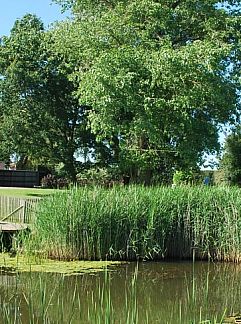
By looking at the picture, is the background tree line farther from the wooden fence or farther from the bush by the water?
the bush by the water

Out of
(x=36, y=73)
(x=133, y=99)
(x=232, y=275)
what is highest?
(x=36, y=73)

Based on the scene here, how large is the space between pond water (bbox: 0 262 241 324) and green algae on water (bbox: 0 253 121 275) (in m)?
0.30

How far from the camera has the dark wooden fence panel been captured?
3828cm

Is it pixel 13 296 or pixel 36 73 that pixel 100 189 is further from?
pixel 36 73

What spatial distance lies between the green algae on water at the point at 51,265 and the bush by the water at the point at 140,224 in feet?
1.31

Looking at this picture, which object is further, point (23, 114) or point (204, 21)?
point (23, 114)

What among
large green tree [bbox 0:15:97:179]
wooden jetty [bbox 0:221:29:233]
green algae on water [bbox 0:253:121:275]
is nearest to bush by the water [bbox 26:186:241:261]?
green algae on water [bbox 0:253:121:275]

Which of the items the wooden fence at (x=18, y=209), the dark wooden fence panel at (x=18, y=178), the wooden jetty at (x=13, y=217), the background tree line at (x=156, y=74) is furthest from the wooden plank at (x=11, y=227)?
the dark wooden fence panel at (x=18, y=178)

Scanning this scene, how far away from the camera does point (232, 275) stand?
11.9 metres

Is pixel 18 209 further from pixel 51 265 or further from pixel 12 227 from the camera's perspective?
pixel 51 265

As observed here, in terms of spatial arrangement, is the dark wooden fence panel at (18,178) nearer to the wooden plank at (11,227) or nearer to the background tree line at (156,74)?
the background tree line at (156,74)

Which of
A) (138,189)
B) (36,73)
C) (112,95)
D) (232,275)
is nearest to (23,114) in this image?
(36,73)

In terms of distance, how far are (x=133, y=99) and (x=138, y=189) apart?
20.9 ft

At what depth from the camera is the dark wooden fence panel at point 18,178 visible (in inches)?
1507
